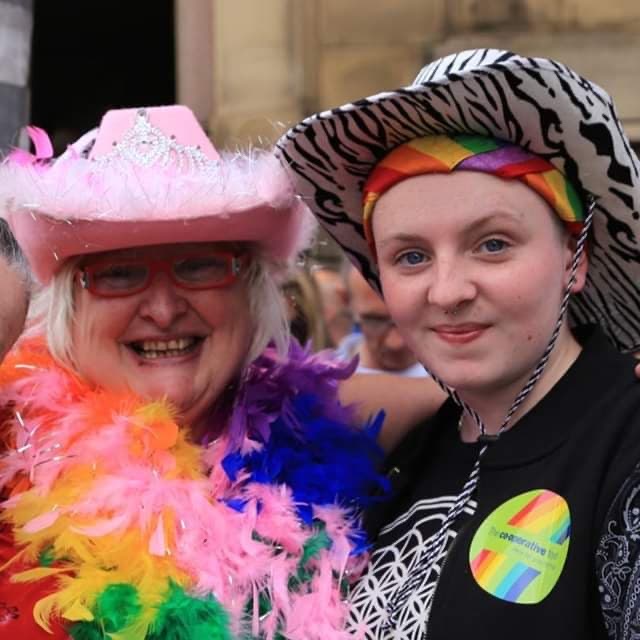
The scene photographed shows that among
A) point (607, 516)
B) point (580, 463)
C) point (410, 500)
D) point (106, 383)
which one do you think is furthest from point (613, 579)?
point (106, 383)

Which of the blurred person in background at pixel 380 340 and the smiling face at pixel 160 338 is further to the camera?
the blurred person in background at pixel 380 340

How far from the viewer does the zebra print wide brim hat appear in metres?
1.66

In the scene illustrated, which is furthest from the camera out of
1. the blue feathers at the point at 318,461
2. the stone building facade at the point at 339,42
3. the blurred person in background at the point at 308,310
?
the stone building facade at the point at 339,42

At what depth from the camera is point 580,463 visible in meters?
1.65

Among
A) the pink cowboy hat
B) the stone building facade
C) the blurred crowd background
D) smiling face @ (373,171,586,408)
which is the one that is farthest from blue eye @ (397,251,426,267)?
the stone building facade

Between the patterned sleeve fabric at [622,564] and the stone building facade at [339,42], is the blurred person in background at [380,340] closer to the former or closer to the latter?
the stone building facade at [339,42]

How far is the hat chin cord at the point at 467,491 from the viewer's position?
1773 mm

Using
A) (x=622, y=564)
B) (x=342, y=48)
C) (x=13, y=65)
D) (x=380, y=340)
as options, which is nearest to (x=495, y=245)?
(x=622, y=564)

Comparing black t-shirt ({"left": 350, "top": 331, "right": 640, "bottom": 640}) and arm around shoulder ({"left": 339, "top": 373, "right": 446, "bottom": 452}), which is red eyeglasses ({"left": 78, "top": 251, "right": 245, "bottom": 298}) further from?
black t-shirt ({"left": 350, "top": 331, "right": 640, "bottom": 640})

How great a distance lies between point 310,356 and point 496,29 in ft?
14.1

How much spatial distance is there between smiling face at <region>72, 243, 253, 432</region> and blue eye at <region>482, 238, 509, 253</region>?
0.73 m

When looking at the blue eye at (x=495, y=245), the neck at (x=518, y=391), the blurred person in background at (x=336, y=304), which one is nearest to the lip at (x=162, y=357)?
the neck at (x=518, y=391)

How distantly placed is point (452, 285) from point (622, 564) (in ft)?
1.58

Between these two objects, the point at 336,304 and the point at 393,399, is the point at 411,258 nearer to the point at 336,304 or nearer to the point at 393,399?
the point at 393,399
